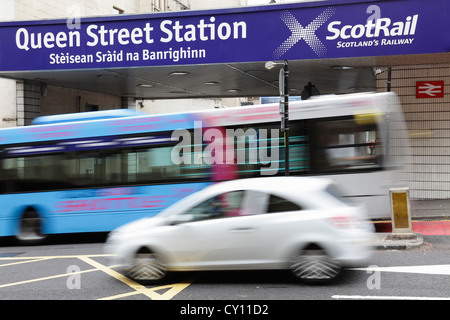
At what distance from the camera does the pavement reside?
9461 millimetres

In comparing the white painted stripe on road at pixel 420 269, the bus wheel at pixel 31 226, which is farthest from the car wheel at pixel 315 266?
the bus wheel at pixel 31 226

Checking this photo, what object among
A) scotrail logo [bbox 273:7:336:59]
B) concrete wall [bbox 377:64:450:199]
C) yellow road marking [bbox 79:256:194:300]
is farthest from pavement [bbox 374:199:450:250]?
scotrail logo [bbox 273:7:336:59]

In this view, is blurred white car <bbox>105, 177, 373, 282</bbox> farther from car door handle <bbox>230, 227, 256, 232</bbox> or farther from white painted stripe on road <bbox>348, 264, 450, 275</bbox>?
white painted stripe on road <bbox>348, 264, 450, 275</bbox>

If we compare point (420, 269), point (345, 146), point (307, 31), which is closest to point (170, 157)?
point (345, 146)

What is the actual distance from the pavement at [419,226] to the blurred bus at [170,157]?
98 centimetres

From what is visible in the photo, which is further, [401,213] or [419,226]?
[419,226]

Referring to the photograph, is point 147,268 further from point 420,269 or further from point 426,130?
point 426,130

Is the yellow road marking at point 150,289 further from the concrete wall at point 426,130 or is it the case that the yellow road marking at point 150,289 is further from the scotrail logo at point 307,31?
the concrete wall at point 426,130

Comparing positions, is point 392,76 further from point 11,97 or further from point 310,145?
point 11,97

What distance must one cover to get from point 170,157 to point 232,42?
5.40m

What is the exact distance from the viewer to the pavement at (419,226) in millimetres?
9461

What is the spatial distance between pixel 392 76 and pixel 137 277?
1204cm

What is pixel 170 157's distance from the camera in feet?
36.1
